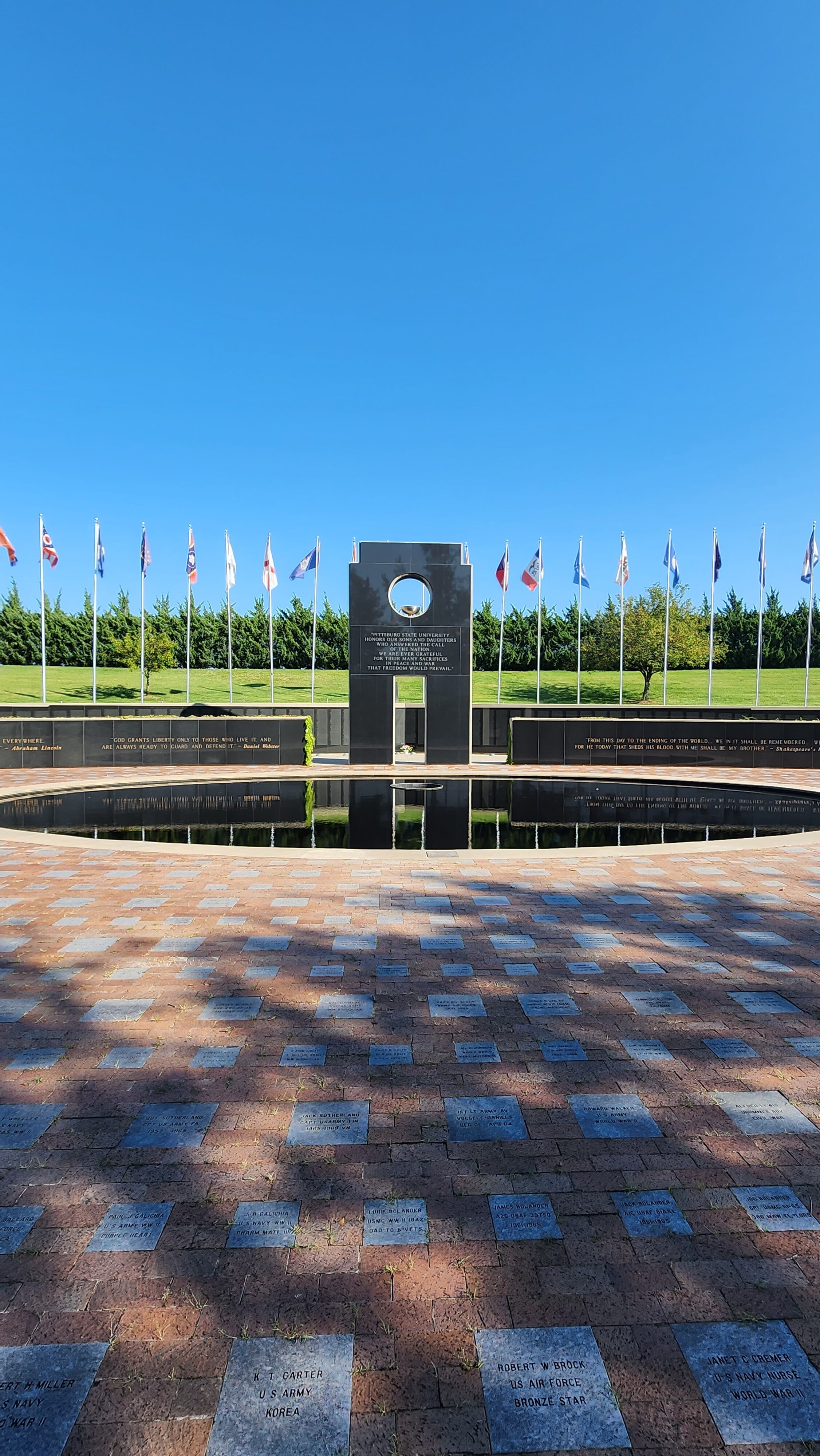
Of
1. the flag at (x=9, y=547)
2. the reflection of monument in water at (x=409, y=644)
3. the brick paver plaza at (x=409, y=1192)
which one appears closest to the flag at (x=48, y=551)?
the flag at (x=9, y=547)

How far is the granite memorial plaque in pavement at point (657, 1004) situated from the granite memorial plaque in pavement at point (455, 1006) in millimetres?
998

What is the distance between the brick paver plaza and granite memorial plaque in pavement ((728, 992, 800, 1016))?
0.12 feet

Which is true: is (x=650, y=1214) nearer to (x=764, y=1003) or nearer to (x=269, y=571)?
(x=764, y=1003)

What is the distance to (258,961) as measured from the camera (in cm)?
562

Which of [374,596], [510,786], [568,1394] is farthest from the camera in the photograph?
[374,596]

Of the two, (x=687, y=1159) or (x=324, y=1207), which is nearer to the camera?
(x=324, y=1207)

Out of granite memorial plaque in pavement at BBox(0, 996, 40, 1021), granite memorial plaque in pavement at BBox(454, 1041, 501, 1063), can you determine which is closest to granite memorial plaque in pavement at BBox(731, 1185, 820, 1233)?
granite memorial plaque in pavement at BBox(454, 1041, 501, 1063)

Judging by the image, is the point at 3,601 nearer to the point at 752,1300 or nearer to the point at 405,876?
the point at 405,876

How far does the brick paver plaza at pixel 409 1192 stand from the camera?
7.11ft

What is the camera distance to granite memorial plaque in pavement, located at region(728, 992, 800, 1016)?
480cm

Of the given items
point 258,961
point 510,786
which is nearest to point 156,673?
point 510,786

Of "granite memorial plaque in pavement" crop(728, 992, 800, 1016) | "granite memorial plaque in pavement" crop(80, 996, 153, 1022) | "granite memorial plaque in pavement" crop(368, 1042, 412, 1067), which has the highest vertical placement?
"granite memorial plaque in pavement" crop(80, 996, 153, 1022)

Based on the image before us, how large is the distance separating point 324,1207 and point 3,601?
61.6m

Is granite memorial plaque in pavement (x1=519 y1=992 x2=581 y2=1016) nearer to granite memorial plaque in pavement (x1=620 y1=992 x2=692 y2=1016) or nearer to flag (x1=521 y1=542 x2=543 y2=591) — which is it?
granite memorial plaque in pavement (x1=620 y1=992 x2=692 y2=1016)
